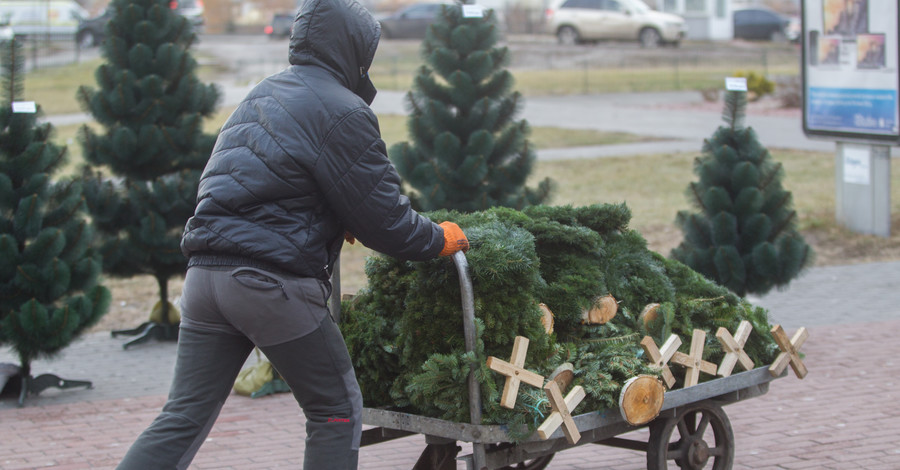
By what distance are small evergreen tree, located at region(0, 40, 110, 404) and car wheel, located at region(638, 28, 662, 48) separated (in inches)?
1151

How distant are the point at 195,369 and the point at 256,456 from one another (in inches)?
73.7

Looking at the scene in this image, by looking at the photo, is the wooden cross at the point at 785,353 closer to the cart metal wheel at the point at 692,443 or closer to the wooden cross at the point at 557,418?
the cart metal wheel at the point at 692,443

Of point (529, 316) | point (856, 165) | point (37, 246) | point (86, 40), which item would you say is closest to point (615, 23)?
point (86, 40)

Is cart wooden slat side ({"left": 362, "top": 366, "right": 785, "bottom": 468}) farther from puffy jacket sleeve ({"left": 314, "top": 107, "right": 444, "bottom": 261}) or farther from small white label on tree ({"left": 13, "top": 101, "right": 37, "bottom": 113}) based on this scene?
small white label on tree ({"left": 13, "top": 101, "right": 37, "bottom": 113})

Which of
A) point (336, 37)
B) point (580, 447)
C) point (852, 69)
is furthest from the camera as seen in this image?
point (852, 69)

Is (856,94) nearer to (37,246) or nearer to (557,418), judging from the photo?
(37,246)

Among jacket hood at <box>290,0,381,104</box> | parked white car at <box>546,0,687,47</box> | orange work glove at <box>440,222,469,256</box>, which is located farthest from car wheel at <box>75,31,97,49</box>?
orange work glove at <box>440,222,469,256</box>

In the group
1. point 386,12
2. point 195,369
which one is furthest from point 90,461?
point 386,12

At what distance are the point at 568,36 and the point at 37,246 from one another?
29870mm

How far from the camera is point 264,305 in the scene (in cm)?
315

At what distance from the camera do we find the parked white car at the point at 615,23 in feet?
109

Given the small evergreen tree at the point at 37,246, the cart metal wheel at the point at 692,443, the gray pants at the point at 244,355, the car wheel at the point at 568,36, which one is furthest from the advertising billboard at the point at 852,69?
the car wheel at the point at 568,36

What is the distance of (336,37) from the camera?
3275mm

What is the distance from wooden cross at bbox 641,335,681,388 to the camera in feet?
12.8
